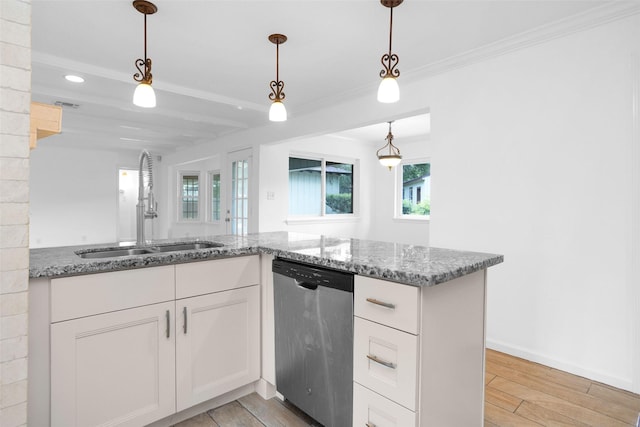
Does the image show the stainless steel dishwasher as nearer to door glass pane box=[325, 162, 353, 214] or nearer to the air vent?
the air vent

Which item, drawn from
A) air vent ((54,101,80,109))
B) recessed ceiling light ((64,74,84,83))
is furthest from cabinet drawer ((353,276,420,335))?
air vent ((54,101,80,109))

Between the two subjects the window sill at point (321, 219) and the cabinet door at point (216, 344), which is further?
the window sill at point (321, 219)

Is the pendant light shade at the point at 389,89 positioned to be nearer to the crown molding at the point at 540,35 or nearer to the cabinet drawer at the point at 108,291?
the crown molding at the point at 540,35

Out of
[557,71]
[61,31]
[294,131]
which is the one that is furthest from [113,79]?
[557,71]

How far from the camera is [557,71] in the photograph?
245cm

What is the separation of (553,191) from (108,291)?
2.78m

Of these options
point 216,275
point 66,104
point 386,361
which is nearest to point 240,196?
point 66,104

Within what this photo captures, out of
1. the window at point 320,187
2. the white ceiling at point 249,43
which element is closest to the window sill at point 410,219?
the window at point 320,187

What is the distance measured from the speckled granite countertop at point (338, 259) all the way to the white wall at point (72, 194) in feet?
21.7

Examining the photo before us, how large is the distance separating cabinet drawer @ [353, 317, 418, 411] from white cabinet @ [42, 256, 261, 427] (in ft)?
2.53

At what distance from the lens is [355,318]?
1.48 meters

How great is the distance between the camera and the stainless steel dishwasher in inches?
60.0

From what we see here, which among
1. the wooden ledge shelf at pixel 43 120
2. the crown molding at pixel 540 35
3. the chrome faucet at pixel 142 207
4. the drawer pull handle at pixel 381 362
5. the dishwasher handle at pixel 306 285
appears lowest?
the drawer pull handle at pixel 381 362

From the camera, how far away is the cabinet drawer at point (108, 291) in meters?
1.40
